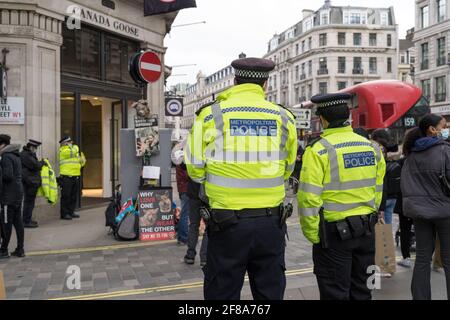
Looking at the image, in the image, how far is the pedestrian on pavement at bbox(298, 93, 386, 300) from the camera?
335 cm

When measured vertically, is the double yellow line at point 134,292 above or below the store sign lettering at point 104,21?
below

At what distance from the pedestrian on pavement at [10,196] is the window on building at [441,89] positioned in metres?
38.3

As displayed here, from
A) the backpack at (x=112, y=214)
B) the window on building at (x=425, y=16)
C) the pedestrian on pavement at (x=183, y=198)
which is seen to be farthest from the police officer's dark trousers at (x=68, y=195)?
the window on building at (x=425, y=16)

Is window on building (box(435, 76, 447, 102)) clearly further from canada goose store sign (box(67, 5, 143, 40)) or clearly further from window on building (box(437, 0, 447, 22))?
canada goose store sign (box(67, 5, 143, 40))

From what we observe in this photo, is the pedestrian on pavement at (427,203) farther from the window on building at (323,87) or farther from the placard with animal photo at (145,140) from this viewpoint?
the window on building at (323,87)

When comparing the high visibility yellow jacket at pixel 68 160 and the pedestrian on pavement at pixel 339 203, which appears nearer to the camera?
the pedestrian on pavement at pixel 339 203

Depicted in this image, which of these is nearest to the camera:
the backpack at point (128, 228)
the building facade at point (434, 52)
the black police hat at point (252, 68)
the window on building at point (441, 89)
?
the black police hat at point (252, 68)

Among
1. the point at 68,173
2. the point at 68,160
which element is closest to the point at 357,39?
the point at 68,160

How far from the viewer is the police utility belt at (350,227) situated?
11.0ft

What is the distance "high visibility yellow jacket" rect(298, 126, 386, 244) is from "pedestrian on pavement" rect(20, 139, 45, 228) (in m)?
6.87

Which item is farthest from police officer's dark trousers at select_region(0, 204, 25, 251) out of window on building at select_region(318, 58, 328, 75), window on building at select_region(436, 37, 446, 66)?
window on building at select_region(318, 58, 328, 75)

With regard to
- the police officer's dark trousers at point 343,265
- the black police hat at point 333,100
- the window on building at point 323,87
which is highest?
the window on building at point 323,87

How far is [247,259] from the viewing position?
2.89 meters

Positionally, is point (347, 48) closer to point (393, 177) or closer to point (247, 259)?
point (393, 177)
